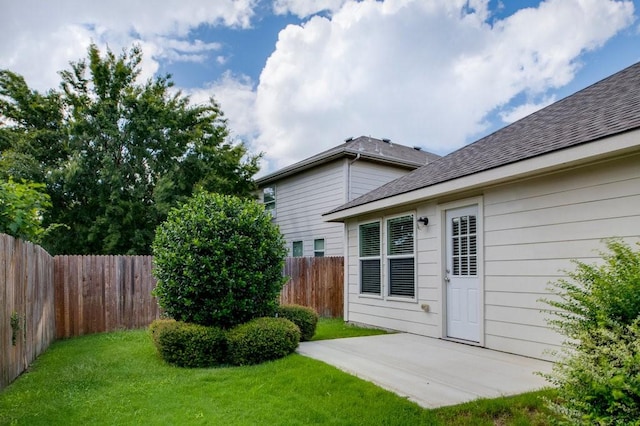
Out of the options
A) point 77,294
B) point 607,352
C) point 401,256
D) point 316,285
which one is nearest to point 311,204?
point 316,285

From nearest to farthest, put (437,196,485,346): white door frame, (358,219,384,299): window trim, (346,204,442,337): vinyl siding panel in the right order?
(437,196,485,346): white door frame → (346,204,442,337): vinyl siding panel → (358,219,384,299): window trim

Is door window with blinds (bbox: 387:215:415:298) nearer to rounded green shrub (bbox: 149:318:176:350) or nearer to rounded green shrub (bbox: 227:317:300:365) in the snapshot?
rounded green shrub (bbox: 227:317:300:365)

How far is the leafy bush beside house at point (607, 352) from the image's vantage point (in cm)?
212

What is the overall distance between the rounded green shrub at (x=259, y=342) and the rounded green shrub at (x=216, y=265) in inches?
16.7

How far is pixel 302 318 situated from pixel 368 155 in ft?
22.8

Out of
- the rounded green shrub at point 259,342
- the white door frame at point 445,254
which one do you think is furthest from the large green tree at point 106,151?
the white door frame at point 445,254

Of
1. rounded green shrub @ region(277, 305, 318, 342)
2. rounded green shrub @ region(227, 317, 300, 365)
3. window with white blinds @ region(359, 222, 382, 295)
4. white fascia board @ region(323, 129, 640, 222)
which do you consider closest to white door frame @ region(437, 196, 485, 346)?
white fascia board @ region(323, 129, 640, 222)

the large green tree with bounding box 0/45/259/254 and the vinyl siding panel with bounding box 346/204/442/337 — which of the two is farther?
the large green tree with bounding box 0/45/259/254

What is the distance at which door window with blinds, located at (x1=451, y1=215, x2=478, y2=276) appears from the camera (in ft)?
20.6

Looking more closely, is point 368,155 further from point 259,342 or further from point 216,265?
point 259,342

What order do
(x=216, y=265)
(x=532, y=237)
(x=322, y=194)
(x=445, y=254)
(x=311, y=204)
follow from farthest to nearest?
(x=311, y=204)
(x=322, y=194)
(x=445, y=254)
(x=216, y=265)
(x=532, y=237)

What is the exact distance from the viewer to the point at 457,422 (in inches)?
128

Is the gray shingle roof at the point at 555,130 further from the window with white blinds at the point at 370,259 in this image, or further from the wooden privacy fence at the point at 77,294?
the wooden privacy fence at the point at 77,294

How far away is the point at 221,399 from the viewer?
12.8ft
